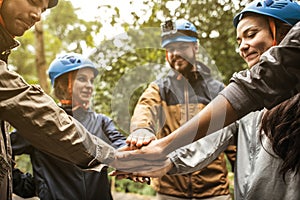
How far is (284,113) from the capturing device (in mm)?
1978

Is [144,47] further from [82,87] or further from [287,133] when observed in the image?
[287,133]

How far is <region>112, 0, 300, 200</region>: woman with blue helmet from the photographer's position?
1.96m

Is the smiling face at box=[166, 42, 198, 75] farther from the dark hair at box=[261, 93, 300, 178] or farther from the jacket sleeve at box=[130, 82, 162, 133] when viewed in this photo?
the dark hair at box=[261, 93, 300, 178]

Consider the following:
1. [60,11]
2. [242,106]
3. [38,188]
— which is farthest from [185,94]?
[60,11]

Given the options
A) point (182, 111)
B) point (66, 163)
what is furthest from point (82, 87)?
point (182, 111)

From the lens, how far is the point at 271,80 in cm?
175

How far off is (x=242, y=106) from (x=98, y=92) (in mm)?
5335

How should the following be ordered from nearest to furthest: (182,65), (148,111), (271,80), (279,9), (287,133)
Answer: (271,80), (287,133), (279,9), (148,111), (182,65)

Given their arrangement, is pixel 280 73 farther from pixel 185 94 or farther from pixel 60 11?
pixel 60 11

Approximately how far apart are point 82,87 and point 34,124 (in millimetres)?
1610

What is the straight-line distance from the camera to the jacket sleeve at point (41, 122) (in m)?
1.95

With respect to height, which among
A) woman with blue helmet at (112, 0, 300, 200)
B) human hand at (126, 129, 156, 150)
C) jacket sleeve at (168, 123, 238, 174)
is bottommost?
jacket sleeve at (168, 123, 238, 174)

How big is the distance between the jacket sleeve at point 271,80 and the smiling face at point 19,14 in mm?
1323

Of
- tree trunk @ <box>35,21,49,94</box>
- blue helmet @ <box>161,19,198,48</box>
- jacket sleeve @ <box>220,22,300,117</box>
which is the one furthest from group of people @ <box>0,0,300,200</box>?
tree trunk @ <box>35,21,49,94</box>
